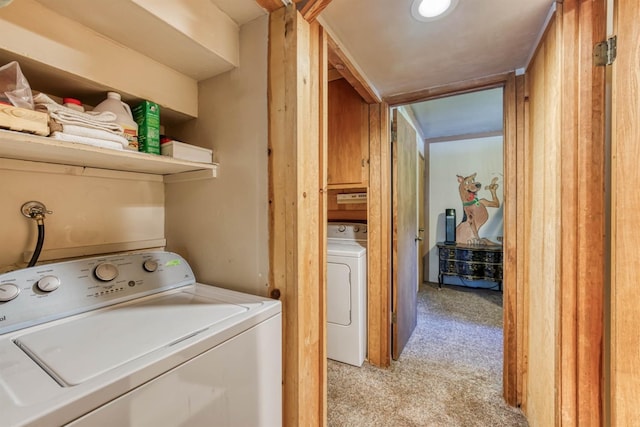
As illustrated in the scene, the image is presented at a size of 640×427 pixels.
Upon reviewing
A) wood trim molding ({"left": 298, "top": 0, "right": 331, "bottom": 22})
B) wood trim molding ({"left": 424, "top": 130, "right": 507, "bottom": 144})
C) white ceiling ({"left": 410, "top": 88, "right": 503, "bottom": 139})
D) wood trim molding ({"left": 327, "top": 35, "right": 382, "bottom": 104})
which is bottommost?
wood trim molding ({"left": 298, "top": 0, "right": 331, "bottom": 22})

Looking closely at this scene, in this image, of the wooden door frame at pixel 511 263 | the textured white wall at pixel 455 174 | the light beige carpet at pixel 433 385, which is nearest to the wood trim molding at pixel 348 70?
the wooden door frame at pixel 511 263

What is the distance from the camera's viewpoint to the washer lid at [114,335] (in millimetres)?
573

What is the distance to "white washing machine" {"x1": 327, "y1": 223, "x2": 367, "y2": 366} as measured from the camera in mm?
2066

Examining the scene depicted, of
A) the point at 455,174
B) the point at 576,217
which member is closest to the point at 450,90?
the point at 576,217

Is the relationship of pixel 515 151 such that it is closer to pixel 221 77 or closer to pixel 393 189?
pixel 393 189

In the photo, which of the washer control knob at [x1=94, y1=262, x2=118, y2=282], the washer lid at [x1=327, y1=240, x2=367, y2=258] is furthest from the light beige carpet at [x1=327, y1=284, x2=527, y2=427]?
the washer control knob at [x1=94, y1=262, x2=118, y2=282]

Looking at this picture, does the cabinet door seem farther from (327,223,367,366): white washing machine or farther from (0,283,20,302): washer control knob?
(0,283,20,302): washer control knob

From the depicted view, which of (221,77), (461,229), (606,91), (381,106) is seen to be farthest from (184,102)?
(461,229)

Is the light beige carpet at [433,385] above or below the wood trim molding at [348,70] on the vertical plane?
below

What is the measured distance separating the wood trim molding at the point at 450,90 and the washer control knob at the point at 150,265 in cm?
190

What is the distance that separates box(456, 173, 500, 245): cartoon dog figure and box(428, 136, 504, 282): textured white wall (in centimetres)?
5

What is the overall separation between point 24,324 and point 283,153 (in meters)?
0.92

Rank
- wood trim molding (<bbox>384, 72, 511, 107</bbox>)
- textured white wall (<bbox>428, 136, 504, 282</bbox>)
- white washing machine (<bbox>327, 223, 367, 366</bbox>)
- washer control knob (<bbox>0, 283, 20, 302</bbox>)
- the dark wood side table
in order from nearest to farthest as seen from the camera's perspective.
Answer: washer control knob (<bbox>0, 283, 20, 302</bbox>)
wood trim molding (<bbox>384, 72, 511, 107</bbox>)
white washing machine (<bbox>327, 223, 367, 366</bbox>)
the dark wood side table
textured white wall (<bbox>428, 136, 504, 282</bbox>)

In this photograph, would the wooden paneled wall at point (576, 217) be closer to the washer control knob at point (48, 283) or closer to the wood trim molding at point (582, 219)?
the wood trim molding at point (582, 219)
